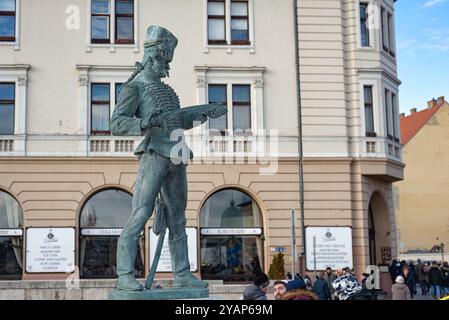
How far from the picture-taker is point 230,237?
27.8 m

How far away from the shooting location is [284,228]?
27.7 metres

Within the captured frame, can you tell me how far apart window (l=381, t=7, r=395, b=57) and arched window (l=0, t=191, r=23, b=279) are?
1628cm

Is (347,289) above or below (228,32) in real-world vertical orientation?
below

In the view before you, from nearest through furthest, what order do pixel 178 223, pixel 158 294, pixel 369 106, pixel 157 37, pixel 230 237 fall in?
pixel 158 294, pixel 178 223, pixel 157 37, pixel 230 237, pixel 369 106

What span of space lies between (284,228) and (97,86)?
8862 mm

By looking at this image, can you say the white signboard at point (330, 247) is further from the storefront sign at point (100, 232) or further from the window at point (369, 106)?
the storefront sign at point (100, 232)

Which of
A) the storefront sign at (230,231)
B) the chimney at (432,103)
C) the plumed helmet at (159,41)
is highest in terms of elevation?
the chimney at (432,103)

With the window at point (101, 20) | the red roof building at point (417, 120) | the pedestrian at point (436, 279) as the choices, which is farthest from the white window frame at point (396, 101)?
the red roof building at point (417, 120)

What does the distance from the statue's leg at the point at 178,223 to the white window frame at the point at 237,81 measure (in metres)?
19.5

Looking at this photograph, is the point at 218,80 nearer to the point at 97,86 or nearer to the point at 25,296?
the point at 97,86

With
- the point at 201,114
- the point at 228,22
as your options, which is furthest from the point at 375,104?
the point at 201,114

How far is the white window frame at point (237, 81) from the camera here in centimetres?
2809

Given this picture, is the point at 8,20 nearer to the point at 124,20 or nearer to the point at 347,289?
the point at 124,20

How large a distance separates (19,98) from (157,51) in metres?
20.0
